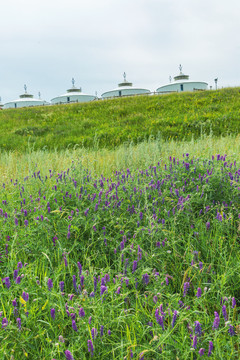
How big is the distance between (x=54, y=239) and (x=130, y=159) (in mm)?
3354

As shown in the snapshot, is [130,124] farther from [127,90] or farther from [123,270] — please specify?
[127,90]

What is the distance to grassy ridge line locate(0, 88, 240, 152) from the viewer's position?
37.7 ft

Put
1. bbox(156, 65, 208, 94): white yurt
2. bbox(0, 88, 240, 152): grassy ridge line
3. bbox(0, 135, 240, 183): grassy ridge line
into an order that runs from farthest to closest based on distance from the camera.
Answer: bbox(156, 65, 208, 94): white yurt → bbox(0, 88, 240, 152): grassy ridge line → bbox(0, 135, 240, 183): grassy ridge line

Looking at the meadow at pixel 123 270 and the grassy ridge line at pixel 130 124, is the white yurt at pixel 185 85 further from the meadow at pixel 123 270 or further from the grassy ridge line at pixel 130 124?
the meadow at pixel 123 270

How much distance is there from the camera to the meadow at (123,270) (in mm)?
1427

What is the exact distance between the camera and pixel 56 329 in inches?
61.1

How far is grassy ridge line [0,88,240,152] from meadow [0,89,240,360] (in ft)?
17.1

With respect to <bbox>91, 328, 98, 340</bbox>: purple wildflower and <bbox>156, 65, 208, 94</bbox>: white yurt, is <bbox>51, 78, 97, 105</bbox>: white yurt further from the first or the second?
<bbox>91, 328, 98, 340</bbox>: purple wildflower

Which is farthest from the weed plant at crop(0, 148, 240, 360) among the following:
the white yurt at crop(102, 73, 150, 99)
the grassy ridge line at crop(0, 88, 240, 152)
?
the white yurt at crop(102, 73, 150, 99)

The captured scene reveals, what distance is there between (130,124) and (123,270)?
41.9 feet

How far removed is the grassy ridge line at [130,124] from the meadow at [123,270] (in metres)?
5.21

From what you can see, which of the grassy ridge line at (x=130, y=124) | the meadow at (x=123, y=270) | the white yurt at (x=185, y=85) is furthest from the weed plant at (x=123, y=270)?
the white yurt at (x=185, y=85)

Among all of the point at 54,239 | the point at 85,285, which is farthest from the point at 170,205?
the point at 85,285

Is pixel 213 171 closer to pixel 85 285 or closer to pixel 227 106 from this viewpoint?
pixel 85 285
